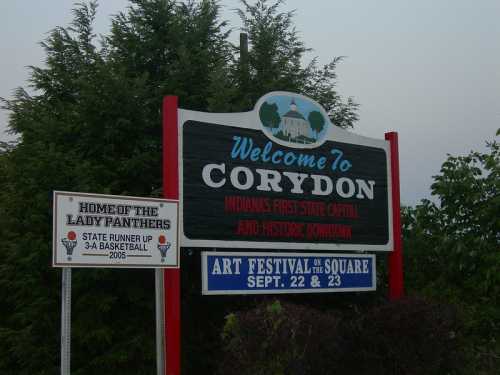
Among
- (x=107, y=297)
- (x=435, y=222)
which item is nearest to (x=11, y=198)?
(x=107, y=297)

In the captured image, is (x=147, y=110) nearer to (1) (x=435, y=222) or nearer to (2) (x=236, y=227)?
(2) (x=236, y=227)

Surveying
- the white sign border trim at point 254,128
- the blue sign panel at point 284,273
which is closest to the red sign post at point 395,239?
the white sign border trim at point 254,128

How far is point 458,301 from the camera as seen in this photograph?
452 inches

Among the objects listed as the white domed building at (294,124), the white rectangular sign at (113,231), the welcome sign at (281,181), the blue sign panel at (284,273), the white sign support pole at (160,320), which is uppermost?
the white domed building at (294,124)

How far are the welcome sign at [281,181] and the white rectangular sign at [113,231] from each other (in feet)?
2.18

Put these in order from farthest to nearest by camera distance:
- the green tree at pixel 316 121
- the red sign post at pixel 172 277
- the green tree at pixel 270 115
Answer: the green tree at pixel 316 121, the green tree at pixel 270 115, the red sign post at pixel 172 277

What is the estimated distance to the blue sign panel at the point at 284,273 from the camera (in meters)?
8.66

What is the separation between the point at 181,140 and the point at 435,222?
5.86 meters

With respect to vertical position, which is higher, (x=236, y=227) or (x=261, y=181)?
(x=261, y=181)

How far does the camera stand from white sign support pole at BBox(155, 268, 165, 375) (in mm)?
7895

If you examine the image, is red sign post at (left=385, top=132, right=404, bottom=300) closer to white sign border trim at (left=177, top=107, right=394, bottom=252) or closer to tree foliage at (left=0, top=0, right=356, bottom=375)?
white sign border trim at (left=177, top=107, right=394, bottom=252)

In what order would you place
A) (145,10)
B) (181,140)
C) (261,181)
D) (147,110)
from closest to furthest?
(181,140) < (261,181) < (147,110) < (145,10)

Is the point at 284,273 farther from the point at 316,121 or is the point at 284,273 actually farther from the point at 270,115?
the point at 316,121

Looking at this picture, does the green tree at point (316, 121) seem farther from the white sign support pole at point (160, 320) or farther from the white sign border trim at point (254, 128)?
the white sign support pole at point (160, 320)
